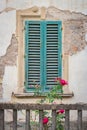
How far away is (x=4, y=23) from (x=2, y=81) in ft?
3.67

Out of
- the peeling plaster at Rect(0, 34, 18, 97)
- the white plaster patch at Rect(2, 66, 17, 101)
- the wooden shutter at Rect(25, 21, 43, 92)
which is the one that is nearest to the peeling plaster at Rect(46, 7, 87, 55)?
the wooden shutter at Rect(25, 21, 43, 92)

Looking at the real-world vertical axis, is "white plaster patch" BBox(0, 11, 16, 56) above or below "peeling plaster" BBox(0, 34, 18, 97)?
above

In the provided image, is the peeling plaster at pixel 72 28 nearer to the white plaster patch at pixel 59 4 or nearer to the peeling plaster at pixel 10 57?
the white plaster patch at pixel 59 4

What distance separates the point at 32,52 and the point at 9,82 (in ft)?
2.40

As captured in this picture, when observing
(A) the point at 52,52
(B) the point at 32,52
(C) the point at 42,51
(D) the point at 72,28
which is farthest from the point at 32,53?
(D) the point at 72,28

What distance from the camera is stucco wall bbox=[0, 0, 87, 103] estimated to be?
29.3 feet

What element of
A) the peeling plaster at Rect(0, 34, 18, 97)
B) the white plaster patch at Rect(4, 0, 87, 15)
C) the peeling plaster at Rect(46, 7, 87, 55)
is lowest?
the peeling plaster at Rect(0, 34, 18, 97)

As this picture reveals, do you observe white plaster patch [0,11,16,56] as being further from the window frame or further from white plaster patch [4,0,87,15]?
white plaster patch [4,0,87,15]

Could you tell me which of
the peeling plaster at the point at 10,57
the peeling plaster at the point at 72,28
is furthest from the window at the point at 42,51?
the peeling plaster at the point at 10,57

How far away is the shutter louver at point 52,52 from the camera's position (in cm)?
898

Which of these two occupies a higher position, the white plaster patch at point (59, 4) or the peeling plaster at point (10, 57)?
the white plaster patch at point (59, 4)

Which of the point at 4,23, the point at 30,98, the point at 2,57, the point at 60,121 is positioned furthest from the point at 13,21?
the point at 60,121

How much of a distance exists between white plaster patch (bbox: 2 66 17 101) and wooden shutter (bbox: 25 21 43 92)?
232 mm

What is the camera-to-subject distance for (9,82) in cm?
895
